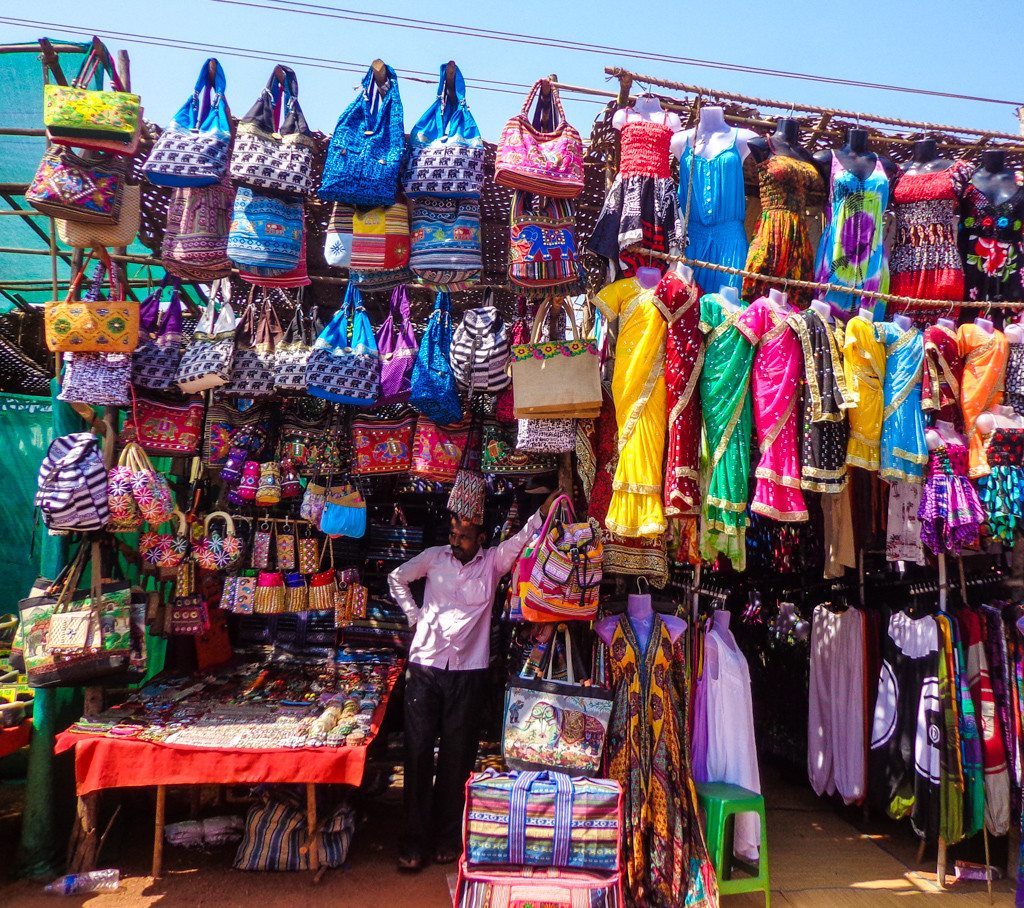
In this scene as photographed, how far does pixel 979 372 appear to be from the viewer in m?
3.85

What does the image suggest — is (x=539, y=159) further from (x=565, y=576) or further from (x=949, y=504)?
(x=949, y=504)

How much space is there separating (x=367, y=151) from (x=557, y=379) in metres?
1.56

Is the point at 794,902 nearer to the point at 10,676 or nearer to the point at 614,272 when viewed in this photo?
the point at 614,272

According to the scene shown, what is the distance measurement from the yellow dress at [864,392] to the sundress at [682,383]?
2.48ft

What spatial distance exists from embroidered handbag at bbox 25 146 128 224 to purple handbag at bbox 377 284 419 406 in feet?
5.04

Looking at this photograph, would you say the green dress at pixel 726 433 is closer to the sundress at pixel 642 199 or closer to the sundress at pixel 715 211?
the sundress at pixel 715 211

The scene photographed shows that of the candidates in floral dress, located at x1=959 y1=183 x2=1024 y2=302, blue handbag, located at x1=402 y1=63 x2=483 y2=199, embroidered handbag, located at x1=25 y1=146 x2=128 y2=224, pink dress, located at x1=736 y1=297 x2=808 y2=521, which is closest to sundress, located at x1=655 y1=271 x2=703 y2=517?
pink dress, located at x1=736 y1=297 x2=808 y2=521

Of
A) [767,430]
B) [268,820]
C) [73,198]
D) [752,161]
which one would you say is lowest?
[268,820]

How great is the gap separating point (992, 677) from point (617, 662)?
7.37ft

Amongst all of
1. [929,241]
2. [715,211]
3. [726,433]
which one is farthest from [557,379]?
[929,241]

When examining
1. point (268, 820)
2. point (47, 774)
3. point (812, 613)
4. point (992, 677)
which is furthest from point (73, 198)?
point (992, 677)

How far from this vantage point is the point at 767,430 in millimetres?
3494

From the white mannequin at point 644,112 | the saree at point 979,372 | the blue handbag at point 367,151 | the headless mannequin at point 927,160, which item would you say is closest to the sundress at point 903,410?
the saree at point 979,372

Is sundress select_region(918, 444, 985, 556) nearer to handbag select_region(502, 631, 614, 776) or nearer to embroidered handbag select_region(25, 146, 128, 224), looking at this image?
handbag select_region(502, 631, 614, 776)
